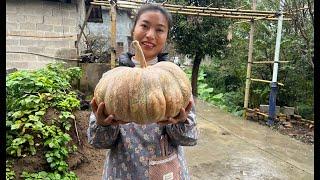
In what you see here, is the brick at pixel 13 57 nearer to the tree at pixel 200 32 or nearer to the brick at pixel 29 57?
the brick at pixel 29 57

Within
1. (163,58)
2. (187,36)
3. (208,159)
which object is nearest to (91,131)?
(163,58)

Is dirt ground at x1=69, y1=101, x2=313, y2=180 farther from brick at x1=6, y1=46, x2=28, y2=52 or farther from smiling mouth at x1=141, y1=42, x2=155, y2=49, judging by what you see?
brick at x1=6, y1=46, x2=28, y2=52

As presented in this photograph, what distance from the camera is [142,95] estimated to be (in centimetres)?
121

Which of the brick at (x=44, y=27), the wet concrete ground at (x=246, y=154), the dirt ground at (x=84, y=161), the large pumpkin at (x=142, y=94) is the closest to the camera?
the large pumpkin at (x=142, y=94)

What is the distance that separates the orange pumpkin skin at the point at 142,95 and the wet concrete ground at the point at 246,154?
9.40 feet

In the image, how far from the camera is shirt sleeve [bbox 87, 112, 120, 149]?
53.7 inches

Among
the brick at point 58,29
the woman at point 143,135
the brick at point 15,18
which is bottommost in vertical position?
the woman at point 143,135

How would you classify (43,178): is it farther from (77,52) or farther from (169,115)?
(77,52)

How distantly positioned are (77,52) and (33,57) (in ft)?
2.96

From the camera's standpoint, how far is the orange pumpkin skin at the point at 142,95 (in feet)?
3.94

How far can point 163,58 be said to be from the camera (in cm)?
154

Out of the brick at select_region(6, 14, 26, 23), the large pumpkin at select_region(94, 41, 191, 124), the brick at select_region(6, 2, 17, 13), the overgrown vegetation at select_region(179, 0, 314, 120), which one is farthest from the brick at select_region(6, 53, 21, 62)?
the large pumpkin at select_region(94, 41, 191, 124)

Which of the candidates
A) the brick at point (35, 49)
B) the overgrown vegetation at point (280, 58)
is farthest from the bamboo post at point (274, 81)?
the brick at point (35, 49)

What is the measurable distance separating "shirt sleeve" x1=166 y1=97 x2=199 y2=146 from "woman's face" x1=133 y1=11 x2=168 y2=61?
1.08 feet
